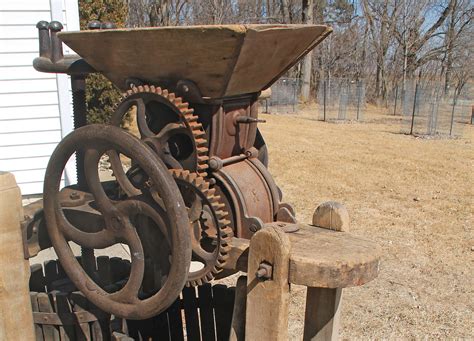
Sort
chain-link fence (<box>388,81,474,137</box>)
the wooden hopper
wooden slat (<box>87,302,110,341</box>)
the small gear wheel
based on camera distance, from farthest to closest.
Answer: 1. chain-link fence (<box>388,81,474,137</box>)
2. wooden slat (<box>87,302,110,341</box>)
3. the small gear wheel
4. the wooden hopper

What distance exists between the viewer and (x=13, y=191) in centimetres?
198

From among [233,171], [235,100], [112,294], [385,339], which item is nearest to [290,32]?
[235,100]

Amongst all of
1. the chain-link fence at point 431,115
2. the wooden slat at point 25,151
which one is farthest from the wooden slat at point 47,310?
the chain-link fence at point 431,115

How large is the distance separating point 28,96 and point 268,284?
409 cm

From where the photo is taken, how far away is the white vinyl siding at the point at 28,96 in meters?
4.78

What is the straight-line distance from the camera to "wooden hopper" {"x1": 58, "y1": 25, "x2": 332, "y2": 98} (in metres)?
1.50

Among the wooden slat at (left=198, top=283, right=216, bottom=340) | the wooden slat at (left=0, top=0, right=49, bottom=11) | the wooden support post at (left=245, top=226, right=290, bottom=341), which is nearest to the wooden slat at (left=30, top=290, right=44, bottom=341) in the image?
the wooden slat at (left=198, top=283, right=216, bottom=340)

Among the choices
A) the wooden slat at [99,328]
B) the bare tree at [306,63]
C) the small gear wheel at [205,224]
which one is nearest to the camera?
the small gear wheel at [205,224]

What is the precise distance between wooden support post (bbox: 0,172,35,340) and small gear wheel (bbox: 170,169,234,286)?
73cm

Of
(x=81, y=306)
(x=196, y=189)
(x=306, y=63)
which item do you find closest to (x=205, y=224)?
(x=196, y=189)

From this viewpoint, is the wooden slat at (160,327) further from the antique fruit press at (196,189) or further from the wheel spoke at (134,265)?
the wheel spoke at (134,265)

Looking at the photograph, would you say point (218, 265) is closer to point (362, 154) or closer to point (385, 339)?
point (385, 339)

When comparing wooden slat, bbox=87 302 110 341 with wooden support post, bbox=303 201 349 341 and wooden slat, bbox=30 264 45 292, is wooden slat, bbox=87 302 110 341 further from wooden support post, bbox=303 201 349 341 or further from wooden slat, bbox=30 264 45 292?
wooden support post, bbox=303 201 349 341

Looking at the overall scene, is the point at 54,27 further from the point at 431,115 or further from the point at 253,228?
the point at 431,115
